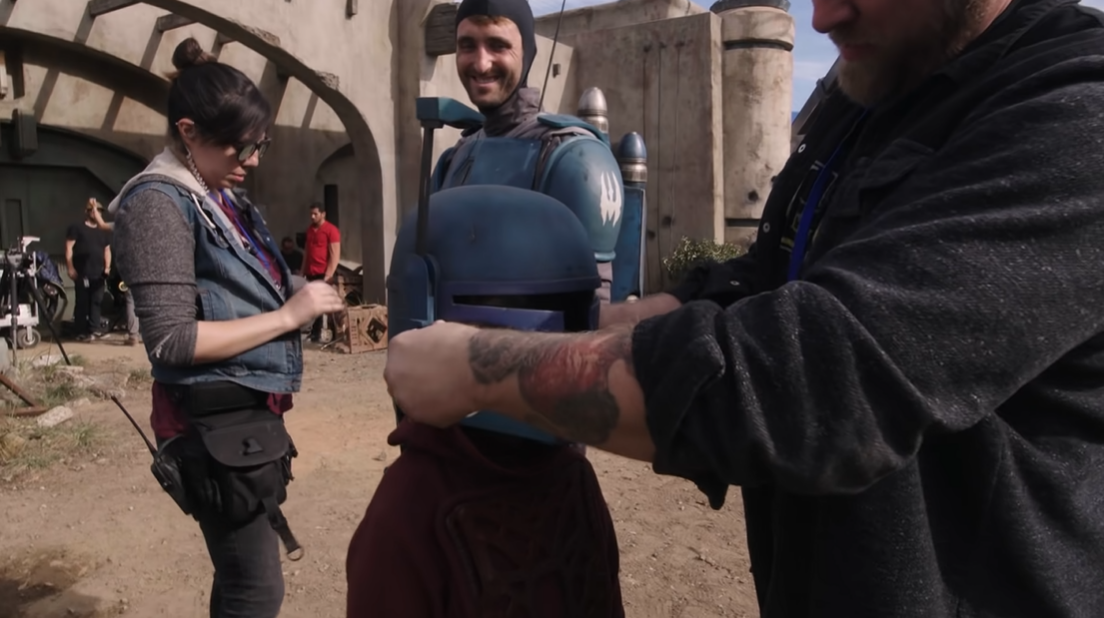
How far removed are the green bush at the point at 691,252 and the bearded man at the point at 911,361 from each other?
9.36 meters

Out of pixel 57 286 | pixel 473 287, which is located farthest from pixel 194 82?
pixel 57 286

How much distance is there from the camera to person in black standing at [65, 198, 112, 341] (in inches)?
360

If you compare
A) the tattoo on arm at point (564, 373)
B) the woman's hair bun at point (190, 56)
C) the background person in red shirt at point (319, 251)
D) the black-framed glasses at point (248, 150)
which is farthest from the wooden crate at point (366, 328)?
the tattoo on arm at point (564, 373)

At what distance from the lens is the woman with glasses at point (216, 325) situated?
6.08 feet

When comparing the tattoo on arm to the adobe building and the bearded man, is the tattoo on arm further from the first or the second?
the adobe building

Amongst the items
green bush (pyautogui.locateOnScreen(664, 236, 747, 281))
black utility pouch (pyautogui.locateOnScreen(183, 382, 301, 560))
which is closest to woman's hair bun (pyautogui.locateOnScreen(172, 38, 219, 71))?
black utility pouch (pyautogui.locateOnScreen(183, 382, 301, 560))

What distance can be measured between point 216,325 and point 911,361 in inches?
63.6

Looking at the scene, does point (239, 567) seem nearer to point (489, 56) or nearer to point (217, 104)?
point (217, 104)

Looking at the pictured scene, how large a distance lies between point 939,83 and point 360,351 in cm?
786

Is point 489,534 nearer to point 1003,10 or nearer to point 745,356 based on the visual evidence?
point 745,356

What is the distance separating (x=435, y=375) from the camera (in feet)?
3.13

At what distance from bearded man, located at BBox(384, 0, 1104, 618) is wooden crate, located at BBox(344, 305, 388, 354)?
7534mm

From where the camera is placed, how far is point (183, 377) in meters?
1.93

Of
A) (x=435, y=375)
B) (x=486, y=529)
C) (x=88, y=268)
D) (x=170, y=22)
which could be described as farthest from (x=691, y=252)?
(x=435, y=375)
